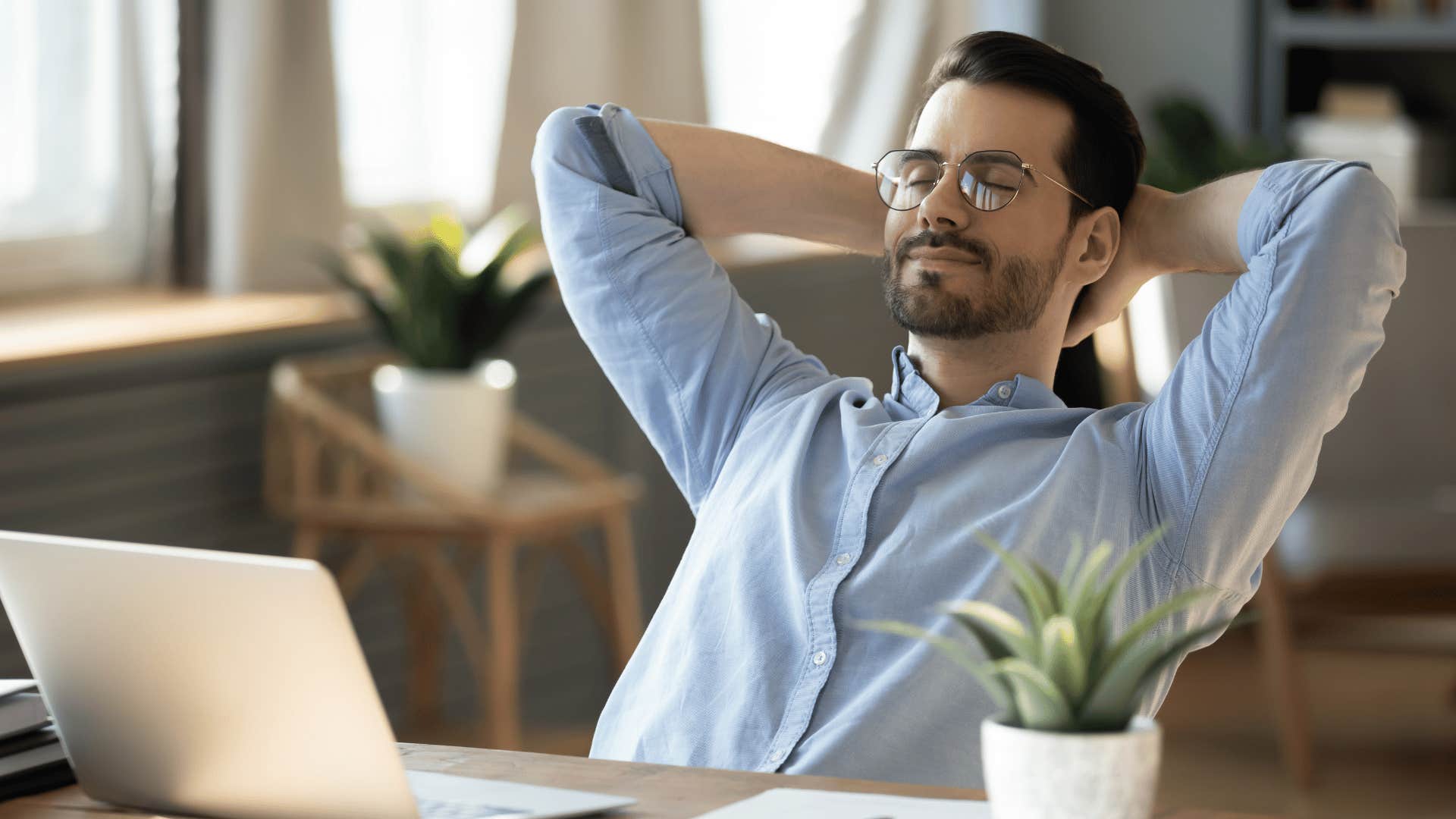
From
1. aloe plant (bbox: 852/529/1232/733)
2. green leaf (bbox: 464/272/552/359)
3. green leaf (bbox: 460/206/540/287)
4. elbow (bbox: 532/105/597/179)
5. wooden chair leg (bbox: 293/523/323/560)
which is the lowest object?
wooden chair leg (bbox: 293/523/323/560)

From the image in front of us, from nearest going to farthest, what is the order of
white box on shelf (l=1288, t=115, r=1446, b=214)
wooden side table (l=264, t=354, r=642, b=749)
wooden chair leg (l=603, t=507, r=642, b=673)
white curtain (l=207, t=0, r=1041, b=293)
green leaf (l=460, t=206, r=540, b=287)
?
wooden side table (l=264, t=354, r=642, b=749) < green leaf (l=460, t=206, r=540, b=287) < wooden chair leg (l=603, t=507, r=642, b=673) < white curtain (l=207, t=0, r=1041, b=293) < white box on shelf (l=1288, t=115, r=1446, b=214)

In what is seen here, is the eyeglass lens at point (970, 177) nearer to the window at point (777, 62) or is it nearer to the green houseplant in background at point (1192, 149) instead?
the green houseplant in background at point (1192, 149)

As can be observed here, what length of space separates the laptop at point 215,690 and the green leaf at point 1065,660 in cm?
31

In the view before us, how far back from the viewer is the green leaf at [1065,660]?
841 millimetres

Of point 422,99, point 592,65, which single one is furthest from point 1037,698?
point 592,65

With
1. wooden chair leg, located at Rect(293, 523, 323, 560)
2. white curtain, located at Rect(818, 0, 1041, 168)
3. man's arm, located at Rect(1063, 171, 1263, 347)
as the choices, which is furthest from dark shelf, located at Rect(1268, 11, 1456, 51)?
man's arm, located at Rect(1063, 171, 1263, 347)

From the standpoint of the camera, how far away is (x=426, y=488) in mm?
2877

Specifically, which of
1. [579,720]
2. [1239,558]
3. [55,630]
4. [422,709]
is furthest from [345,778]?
[579,720]

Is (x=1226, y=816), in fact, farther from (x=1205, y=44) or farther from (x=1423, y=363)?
(x=1205, y=44)

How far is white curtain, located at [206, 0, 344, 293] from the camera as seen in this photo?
323 centimetres

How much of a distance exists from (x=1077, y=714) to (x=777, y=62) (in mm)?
4089

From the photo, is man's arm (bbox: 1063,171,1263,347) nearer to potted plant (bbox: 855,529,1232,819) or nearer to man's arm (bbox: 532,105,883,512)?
man's arm (bbox: 532,105,883,512)

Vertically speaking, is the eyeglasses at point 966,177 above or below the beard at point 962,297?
above

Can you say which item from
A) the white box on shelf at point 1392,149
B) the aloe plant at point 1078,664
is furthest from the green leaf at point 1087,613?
the white box on shelf at point 1392,149
